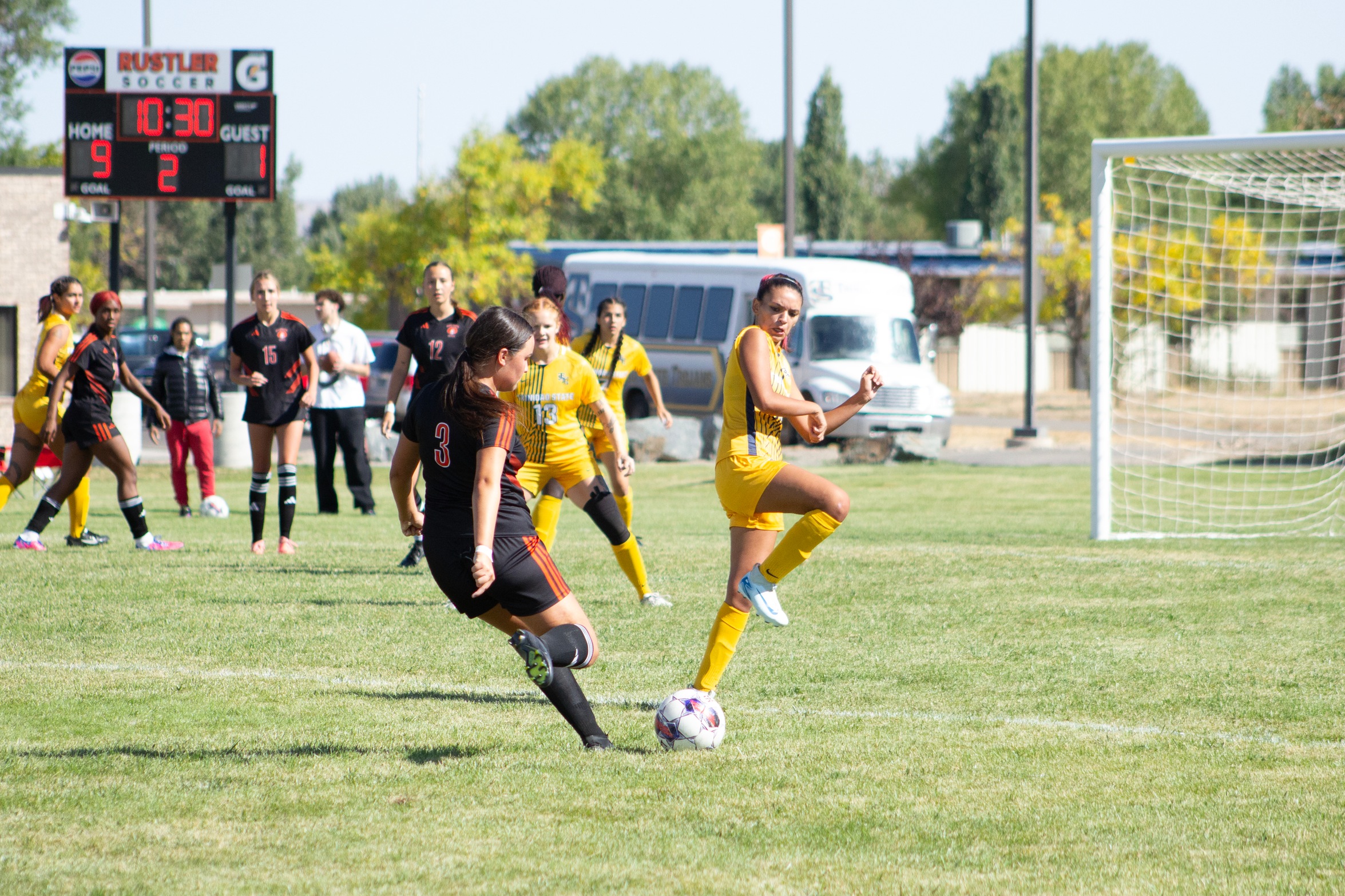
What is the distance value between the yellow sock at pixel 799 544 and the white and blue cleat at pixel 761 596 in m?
0.04

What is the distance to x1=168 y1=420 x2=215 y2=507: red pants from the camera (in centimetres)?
1483

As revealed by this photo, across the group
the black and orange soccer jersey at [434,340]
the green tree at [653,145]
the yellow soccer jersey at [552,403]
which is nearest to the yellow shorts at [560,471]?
the yellow soccer jersey at [552,403]

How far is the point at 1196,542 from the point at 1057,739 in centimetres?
764

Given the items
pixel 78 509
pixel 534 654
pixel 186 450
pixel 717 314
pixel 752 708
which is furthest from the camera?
pixel 717 314

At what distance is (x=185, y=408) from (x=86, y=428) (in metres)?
4.16

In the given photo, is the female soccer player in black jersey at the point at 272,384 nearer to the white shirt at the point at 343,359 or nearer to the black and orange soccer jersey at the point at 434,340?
the black and orange soccer jersey at the point at 434,340

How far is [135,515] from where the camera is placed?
11.2 metres

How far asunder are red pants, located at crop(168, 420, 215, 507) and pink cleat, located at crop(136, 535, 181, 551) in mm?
3321

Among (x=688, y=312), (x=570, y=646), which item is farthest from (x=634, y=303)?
(x=570, y=646)

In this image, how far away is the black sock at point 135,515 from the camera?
11086 mm

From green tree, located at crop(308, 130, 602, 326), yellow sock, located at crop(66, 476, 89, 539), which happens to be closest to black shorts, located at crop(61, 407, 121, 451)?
yellow sock, located at crop(66, 476, 89, 539)

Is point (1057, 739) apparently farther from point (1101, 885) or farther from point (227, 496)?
point (227, 496)

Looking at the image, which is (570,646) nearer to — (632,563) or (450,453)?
(450,453)

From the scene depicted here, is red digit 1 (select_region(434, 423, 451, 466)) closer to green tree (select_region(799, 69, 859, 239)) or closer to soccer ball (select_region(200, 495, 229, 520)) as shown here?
soccer ball (select_region(200, 495, 229, 520))
